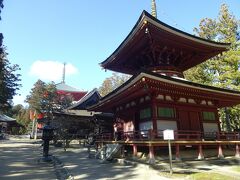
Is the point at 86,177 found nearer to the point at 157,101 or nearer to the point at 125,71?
the point at 157,101

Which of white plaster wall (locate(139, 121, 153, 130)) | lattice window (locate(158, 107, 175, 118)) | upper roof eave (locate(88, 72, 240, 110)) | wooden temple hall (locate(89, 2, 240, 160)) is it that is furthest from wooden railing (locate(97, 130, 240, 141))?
upper roof eave (locate(88, 72, 240, 110))

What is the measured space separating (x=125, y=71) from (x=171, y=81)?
8.86m

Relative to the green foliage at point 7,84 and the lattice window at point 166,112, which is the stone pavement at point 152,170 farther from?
the green foliage at point 7,84

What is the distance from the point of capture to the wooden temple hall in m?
14.4

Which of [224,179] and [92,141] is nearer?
[224,179]

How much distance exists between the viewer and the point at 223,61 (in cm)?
2691

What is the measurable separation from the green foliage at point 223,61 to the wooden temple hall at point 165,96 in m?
7.39

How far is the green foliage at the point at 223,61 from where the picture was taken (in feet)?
84.3

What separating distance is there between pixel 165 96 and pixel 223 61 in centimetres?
1437

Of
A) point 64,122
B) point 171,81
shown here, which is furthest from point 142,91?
point 64,122

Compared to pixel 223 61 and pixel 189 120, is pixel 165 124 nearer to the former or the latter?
pixel 189 120

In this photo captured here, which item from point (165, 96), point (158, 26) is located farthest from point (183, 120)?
point (158, 26)

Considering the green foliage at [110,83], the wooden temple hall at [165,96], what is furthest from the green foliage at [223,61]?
the green foliage at [110,83]

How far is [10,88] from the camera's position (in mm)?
34656
